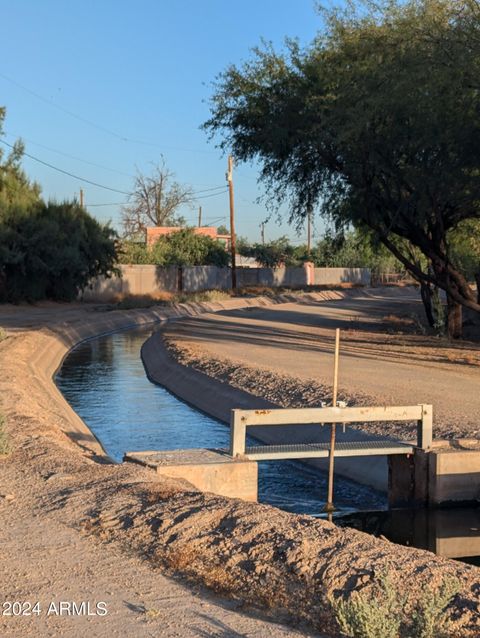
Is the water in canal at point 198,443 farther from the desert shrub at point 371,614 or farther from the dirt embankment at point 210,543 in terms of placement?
the desert shrub at point 371,614

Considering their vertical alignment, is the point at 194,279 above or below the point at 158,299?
above

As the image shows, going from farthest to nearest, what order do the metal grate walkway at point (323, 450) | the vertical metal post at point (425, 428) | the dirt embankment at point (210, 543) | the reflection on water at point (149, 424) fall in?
the reflection on water at point (149, 424)
the vertical metal post at point (425, 428)
the metal grate walkway at point (323, 450)
the dirt embankment at point (210, 543)

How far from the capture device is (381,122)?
2462 centimetres

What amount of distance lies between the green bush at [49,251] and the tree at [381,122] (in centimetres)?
2401

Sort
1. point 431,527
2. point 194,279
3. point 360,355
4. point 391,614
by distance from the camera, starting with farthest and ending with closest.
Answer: point 194,279
point 360,355
point 431,527
point 391,614

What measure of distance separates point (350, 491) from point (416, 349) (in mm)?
16798

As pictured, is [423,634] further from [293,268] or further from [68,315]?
[293,268]

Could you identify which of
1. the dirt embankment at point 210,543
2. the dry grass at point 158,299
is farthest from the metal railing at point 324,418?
the dry grass at point 158,299

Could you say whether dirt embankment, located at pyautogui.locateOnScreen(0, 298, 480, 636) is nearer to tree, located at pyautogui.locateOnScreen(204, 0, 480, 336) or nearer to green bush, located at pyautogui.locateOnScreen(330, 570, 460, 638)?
green bush, located at pyautogui.locateOnScreen(330, 570, 460, 638)

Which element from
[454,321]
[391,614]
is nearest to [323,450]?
[391,614]

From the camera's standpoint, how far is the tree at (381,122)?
21328 millimetres

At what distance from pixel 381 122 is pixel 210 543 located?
726 inches

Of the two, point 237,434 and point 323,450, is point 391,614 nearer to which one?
point 237,434

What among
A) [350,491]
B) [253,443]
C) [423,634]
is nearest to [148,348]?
[253,443]
